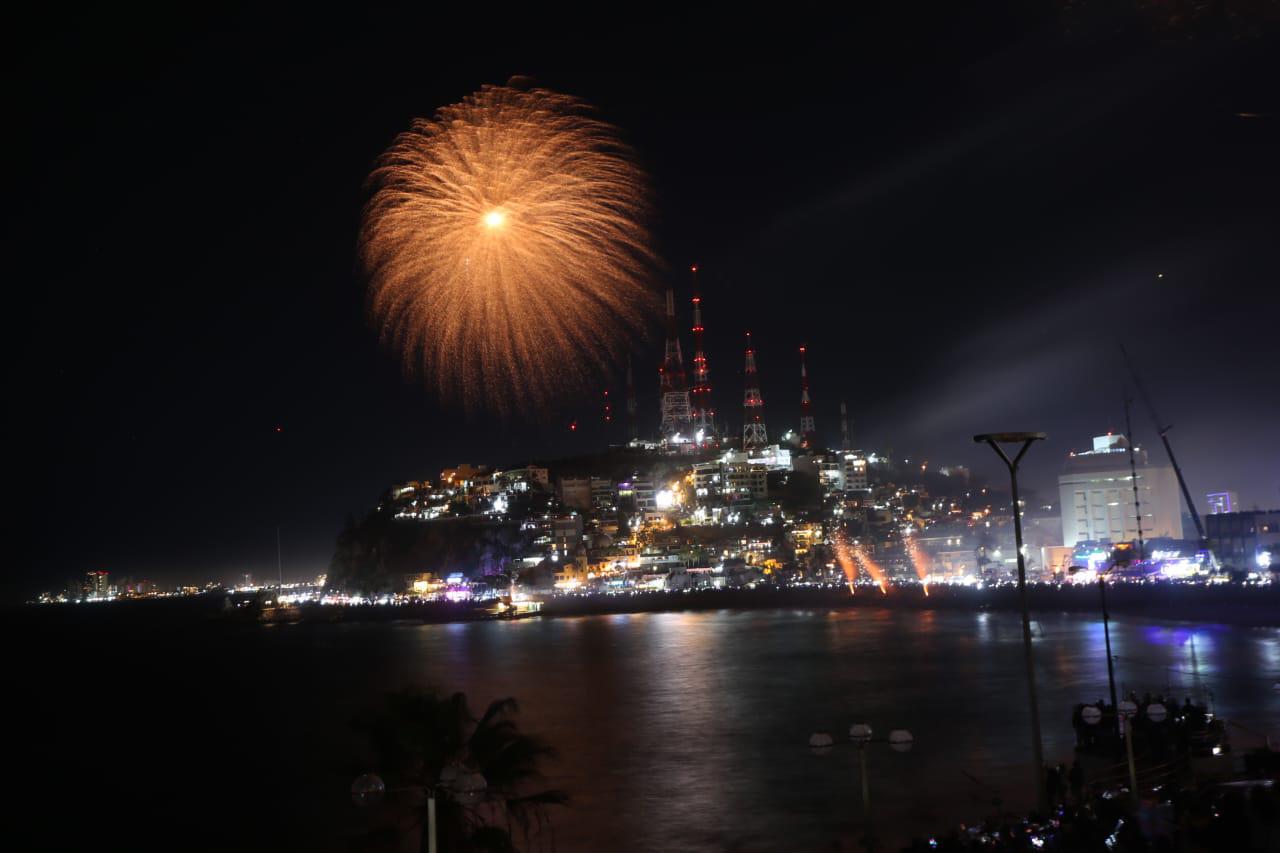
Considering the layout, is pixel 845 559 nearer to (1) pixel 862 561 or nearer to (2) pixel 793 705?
(1) pixel 862 561

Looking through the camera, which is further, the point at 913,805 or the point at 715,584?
the point at 715,584

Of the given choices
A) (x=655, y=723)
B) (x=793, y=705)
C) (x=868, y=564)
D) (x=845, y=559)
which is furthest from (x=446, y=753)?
(x=868, y=564)

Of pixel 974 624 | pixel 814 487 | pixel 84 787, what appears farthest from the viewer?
pixel 814 487

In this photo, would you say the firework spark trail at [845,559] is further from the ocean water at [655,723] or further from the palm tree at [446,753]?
the palm tree at [446,753]

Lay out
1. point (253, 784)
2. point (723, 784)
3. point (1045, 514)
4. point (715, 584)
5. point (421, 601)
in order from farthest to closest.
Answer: point (1045, 514) < point (421, 601) < point (715, 584) < point (253, 784) < point (723, 784)

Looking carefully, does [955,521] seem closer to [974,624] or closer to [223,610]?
[974,624]

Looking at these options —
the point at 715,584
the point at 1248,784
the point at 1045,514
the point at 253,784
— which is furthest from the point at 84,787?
the point at 1045,514

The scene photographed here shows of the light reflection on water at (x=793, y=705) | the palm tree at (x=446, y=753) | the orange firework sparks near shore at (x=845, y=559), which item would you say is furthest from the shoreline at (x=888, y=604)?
the palm tree at (x=446, y=753)

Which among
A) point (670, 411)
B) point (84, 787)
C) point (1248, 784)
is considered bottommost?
point (84, 787)
